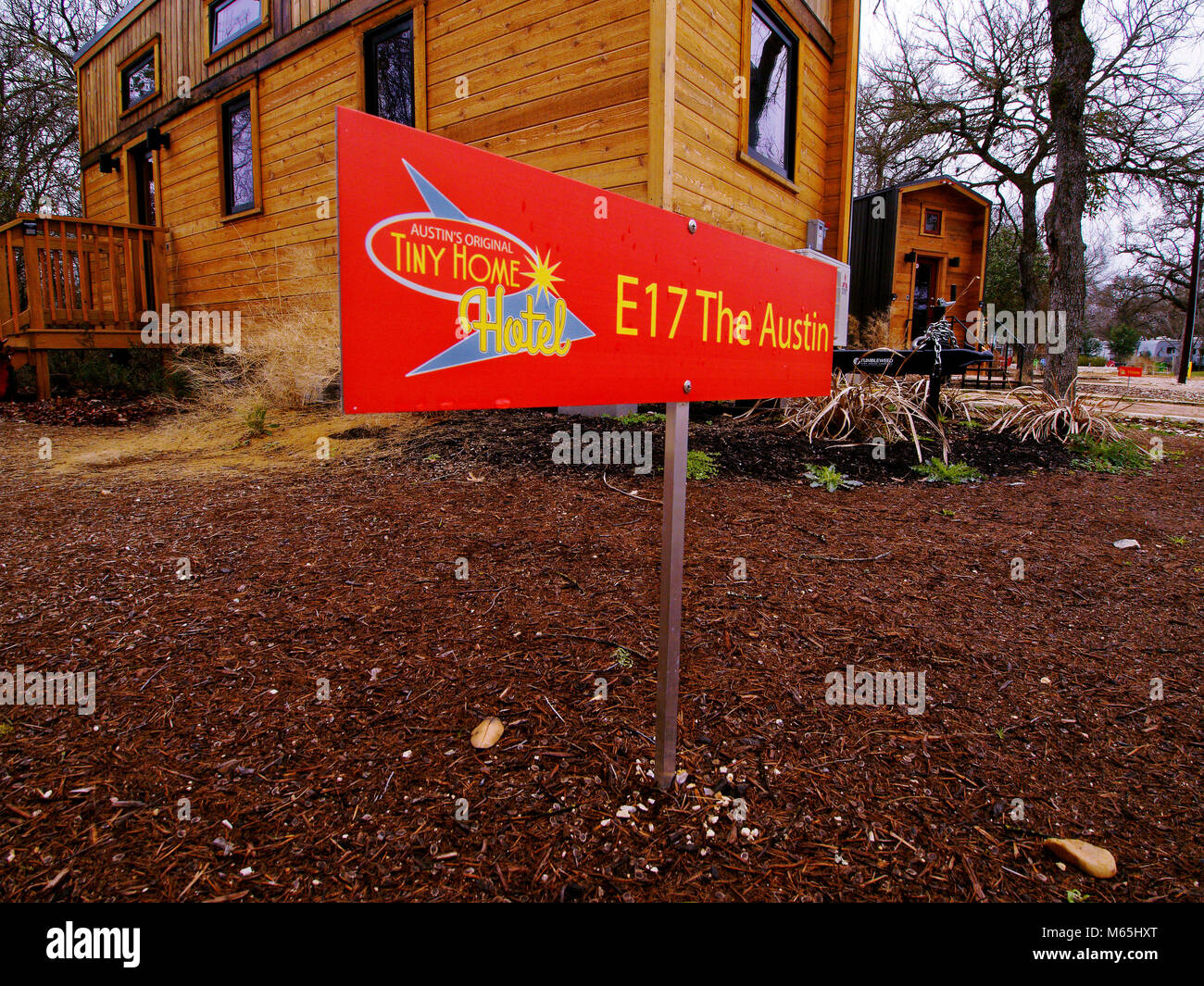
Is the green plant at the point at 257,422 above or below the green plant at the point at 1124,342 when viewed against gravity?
below

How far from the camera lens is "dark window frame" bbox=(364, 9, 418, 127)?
22.6 feet

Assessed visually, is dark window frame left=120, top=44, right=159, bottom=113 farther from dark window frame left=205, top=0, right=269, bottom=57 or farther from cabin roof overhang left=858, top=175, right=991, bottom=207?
cabin roof overhang left=858, top=175, right=991, bottom=207

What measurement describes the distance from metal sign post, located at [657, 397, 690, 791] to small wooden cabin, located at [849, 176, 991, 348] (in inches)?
550

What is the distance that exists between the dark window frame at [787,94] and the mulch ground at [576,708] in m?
4.97

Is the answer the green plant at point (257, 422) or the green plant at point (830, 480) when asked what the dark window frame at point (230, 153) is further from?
the green plant at point (830, 480)

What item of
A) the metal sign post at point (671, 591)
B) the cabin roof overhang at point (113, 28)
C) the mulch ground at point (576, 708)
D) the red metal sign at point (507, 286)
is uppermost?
the cabin roof overhang at point (113, 28)

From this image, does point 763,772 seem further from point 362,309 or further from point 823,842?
point 362,309

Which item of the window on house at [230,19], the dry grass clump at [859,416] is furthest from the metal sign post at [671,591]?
the window on house at [230,19]

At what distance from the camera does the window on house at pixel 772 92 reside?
6.95 m

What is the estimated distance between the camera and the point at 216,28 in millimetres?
9672

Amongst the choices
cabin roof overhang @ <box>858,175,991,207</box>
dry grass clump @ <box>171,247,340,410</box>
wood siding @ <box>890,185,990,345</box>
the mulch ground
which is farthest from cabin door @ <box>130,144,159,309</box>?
wood siding @ <box>890,185,990,345</box>

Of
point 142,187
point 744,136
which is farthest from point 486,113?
point 142,187

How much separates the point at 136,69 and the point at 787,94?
37.4 ft

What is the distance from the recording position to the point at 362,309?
3.16ft
